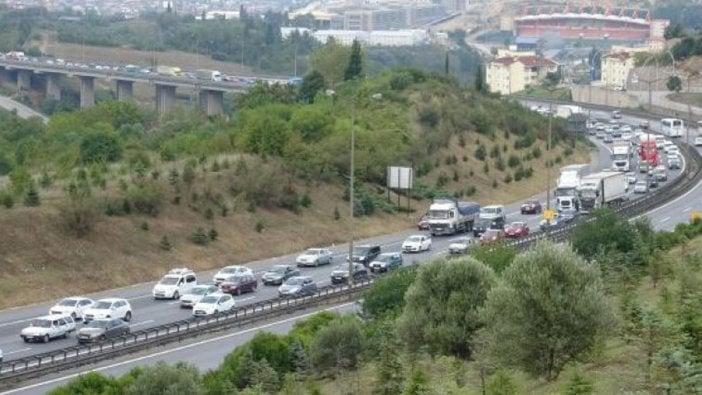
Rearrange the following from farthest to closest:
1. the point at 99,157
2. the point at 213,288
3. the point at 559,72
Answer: the point at 559,72
the point at 99,157
the point at 213,288

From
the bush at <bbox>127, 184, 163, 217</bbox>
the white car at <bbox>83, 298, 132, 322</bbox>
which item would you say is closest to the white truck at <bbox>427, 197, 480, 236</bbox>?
the bush at <bbox>127, 184, 163, 217</bbox>

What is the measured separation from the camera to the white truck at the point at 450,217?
58.5 metres

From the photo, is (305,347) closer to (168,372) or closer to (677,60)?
(168,372)

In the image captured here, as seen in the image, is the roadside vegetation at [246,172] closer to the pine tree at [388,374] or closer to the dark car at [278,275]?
the dark car at [278,275]

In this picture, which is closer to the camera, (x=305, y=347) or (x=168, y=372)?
(x=168, y=372)

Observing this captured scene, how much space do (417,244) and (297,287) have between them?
1030 cm

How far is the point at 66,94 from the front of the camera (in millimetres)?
136750

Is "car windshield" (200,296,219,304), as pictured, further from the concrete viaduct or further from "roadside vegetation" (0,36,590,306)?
the concrete viaduct

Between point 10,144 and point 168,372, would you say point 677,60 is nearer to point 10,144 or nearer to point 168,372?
point 10,144

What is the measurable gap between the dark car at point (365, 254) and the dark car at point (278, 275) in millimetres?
1946

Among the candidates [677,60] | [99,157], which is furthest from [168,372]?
[677,60]

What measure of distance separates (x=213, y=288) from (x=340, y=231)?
52.1 ft

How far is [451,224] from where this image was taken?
192ft

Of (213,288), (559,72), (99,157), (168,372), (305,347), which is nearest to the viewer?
(168,372)
